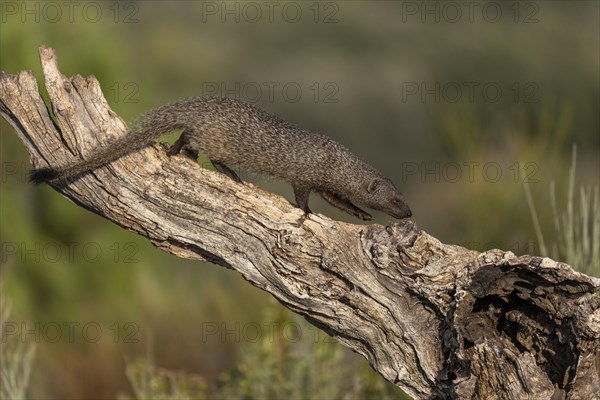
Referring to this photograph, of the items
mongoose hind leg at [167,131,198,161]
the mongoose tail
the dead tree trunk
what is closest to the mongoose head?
mongoose hind leg at [167,131,198,161]

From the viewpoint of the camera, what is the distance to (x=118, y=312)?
7.56 m

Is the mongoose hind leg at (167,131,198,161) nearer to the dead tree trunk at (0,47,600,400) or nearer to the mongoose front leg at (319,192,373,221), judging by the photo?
the dead tree trunk at (0,47,600,400)

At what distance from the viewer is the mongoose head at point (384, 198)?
19.1 feet

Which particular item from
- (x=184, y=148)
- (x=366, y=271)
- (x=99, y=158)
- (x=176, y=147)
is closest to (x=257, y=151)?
(x=184, y=148)

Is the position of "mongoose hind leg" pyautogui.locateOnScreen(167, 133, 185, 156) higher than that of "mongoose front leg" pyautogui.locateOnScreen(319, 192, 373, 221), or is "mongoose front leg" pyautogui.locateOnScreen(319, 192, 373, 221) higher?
"mongoose front leg" pyautogui.locateOnScreen(319, 192, 373, 221)

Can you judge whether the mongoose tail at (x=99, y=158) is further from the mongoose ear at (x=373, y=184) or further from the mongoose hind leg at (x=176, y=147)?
the mongoose ear at (x=373, y=184)

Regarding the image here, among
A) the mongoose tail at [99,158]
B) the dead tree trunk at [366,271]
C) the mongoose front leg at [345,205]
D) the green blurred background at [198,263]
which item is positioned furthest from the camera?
the green blurred background at [198,263]

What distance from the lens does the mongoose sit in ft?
14.7

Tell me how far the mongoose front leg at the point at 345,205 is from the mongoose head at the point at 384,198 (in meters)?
0.15

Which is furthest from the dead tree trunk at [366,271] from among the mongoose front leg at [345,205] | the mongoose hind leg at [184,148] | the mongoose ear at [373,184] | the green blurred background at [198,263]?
the mongoose ear at [373,184]

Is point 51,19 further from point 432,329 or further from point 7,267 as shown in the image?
point 432,329

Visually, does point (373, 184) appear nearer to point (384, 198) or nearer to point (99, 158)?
point (384, 198)

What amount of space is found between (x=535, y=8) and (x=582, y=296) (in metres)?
13.6

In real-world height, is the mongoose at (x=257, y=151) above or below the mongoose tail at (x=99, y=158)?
above
